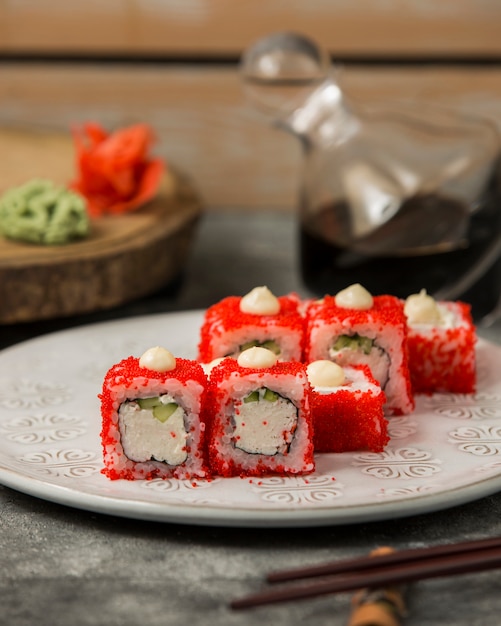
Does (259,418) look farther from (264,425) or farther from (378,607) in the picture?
(378,607)

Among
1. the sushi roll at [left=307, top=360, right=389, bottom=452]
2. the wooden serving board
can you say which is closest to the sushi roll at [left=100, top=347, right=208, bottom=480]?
the sushi roll at [left=307, top=360, right=389, bottom=452]

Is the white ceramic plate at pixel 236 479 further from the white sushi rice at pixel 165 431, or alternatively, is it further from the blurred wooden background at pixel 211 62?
the blurred wooden background at pixel 211 62

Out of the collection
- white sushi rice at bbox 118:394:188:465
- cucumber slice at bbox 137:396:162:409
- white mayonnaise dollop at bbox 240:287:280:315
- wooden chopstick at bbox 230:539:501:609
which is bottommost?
wooden chopstick at bbox 230:539:501:609

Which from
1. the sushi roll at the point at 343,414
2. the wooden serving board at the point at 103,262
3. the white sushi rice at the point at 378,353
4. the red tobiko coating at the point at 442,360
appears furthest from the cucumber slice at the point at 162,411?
the wooden serving board at the point at 103,262

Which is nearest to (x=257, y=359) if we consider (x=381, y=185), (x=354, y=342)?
(x=354, y=342)

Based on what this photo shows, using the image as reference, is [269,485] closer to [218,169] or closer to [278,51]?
[278,51]

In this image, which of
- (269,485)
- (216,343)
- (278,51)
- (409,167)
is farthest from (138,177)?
(269,485)

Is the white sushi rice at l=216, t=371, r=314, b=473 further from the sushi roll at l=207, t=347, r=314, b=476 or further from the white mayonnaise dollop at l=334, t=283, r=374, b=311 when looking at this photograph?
the white mayonnaise dollop at l=334, t=283, r=374, b=311
